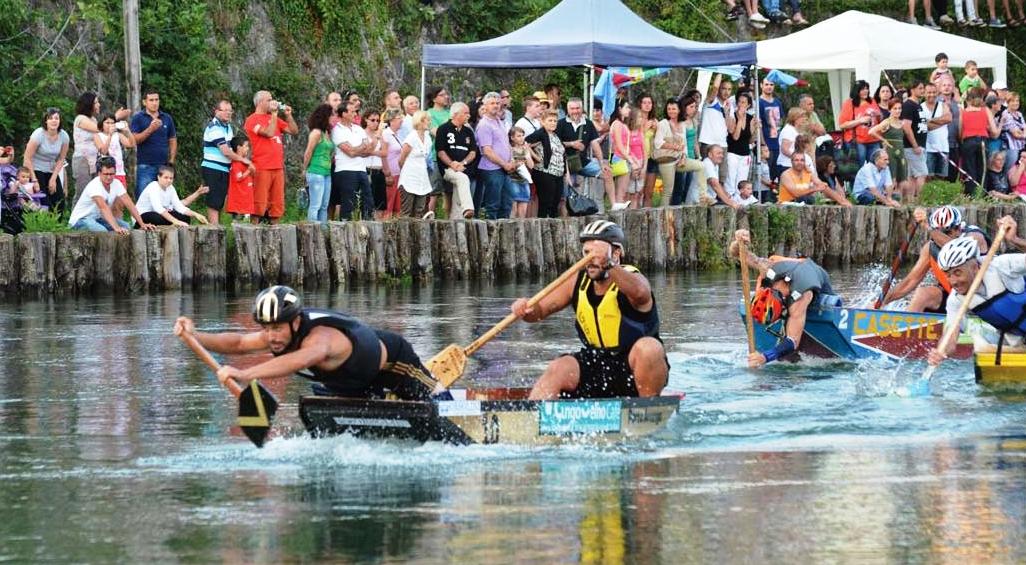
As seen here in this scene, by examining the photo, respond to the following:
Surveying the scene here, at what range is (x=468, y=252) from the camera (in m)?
26.7

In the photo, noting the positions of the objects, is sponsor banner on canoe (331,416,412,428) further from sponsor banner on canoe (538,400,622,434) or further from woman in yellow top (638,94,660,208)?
woman in yellow top (638,94,660,208)

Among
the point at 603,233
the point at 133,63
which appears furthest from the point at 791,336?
the point at 133,63

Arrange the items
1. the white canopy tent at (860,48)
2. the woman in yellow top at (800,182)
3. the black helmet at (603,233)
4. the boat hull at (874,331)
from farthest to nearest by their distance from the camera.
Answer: the white canopy tent at (860,48) < the woman in yellow top at (800,182) < the boat hull at (874,331) < the black helmet at (603,233)

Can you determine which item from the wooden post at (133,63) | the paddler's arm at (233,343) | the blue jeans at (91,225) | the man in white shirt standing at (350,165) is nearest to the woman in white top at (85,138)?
the blue jeans at (91,225)

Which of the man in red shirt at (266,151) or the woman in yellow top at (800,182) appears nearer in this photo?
the man in red shirt at (266,151)

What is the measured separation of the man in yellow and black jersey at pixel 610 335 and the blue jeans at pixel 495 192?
12.3 meters

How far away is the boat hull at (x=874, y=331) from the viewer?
1845 cm

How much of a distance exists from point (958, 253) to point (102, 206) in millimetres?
11120

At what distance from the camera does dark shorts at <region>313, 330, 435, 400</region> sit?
13.0m

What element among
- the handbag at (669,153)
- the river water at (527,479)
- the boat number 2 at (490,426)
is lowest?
the river water at (527,479)

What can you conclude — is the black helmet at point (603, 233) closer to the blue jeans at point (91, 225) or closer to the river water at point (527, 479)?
the river water at point (527, 479)

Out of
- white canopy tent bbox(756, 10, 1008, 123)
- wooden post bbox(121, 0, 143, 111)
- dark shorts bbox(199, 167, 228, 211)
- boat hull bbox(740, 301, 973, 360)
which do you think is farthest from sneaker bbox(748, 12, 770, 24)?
boat hull bbox(740, 301, 973, 360)

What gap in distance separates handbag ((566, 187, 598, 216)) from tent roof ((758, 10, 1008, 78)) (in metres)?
6.90

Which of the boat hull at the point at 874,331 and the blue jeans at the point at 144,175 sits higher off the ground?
the blue jeans at the point at 144,175
